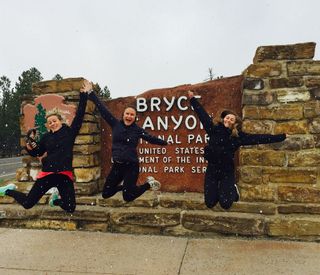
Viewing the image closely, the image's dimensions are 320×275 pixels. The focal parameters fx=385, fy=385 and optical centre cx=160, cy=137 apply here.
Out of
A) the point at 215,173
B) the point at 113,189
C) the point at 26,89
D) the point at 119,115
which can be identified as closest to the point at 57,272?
the point at 113,189

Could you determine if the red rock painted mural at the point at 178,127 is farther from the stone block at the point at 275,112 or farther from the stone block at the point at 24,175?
the stone block at the point at 24,175

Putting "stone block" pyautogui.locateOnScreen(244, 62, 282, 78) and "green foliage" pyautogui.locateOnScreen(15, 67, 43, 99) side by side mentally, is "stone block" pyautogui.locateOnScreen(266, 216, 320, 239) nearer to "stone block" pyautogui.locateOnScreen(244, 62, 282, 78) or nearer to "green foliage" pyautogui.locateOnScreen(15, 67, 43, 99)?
"stone block" pyautogui.locateOnScreen(244, 62, 282, 78)

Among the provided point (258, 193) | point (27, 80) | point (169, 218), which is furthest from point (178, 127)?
point (27, 80)

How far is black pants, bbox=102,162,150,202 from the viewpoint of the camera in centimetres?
430

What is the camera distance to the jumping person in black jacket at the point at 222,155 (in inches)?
167

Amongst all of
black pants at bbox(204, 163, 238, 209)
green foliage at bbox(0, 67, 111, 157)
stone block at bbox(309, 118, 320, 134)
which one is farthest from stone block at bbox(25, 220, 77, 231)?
green foliage at bbox(0, 67, 111, 157)

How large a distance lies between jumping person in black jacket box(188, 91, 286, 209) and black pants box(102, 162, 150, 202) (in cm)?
80

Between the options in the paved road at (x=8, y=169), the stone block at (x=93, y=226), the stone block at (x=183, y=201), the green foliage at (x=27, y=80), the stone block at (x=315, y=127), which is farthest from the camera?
the green foliage at (x=27, y=80)

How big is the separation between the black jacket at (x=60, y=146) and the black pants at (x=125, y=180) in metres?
0.49

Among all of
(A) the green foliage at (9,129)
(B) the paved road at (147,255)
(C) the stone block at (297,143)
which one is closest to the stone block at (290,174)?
(C) the stone block at (297,143)

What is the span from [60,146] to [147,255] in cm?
148

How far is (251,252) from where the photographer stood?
4031 mm

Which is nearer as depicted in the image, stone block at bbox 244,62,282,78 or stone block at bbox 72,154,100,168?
stone block at bbox 244,62,282,78

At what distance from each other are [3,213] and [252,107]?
3.66m
